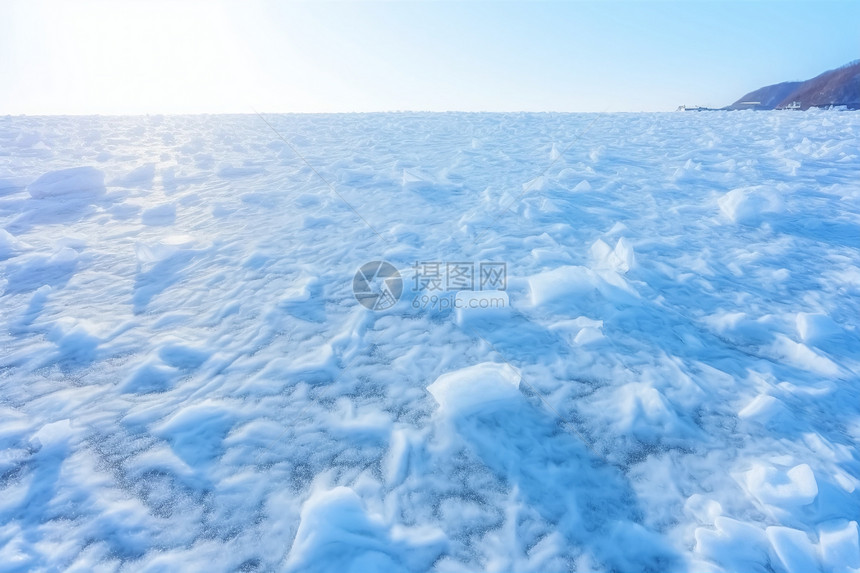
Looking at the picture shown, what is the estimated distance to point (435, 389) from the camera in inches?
86.1

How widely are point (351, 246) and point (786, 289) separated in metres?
4.05

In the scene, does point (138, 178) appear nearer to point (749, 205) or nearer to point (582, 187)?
point (582, 187)

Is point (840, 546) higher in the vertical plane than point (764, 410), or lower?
lower

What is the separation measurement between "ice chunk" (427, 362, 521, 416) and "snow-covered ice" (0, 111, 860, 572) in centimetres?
1

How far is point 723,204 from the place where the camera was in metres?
5.02

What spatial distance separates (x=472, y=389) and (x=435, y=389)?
0.69 feet

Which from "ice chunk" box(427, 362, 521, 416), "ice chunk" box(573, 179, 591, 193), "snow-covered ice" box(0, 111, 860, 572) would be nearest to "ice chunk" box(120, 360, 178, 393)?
"snow-covered ice" box(0, 111, 860, 572)

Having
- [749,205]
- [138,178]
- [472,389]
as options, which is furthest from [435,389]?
[138,178]

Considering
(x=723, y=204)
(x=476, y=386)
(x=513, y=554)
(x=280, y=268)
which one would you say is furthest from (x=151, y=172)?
(x=723, y=204)

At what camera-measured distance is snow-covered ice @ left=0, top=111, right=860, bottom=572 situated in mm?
1558

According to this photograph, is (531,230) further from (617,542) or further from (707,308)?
(617,542)

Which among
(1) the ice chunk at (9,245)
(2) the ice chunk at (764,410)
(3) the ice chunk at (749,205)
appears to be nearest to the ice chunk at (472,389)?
(2) the ice chunk at (764,410)

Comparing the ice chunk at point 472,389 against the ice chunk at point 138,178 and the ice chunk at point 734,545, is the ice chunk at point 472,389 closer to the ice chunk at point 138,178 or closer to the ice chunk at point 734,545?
the ice chunk at point 734,545

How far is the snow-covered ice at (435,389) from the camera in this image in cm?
156
